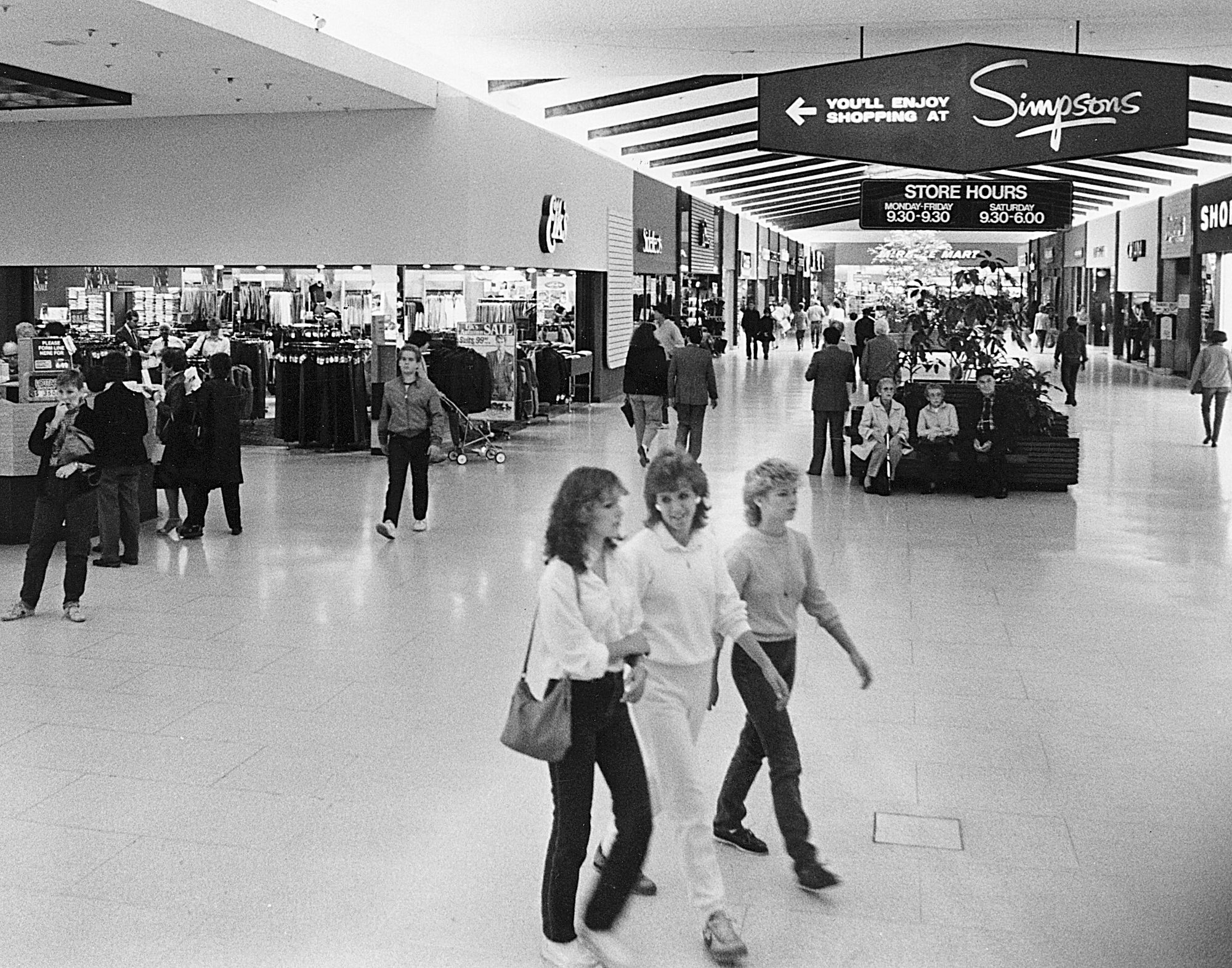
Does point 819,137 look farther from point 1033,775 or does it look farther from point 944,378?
point 1033,775

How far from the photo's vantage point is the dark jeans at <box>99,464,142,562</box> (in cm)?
954

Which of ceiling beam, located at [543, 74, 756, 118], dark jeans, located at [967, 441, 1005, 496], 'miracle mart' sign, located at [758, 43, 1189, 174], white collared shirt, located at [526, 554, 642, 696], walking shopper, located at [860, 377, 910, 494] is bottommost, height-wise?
dark jeans, located at [967, 441, 1005, 496]

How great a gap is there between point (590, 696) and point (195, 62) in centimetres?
1048

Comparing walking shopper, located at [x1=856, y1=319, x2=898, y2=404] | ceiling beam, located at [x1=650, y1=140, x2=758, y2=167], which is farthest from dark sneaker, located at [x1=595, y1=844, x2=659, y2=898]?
ceiling beam, located at [x1=650, y1=140, x2=758, y2=167]

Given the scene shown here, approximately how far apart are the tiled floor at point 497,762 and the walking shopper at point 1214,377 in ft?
21.7

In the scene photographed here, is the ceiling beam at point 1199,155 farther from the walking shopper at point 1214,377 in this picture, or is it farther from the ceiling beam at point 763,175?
the walking shopper at point 1214,377

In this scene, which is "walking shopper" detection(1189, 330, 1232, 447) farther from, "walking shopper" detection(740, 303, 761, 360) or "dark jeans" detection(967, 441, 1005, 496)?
"walking shopper" detection(740, 303, 761, 360)

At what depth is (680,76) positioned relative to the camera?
17.0 m

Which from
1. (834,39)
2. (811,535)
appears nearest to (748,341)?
(834,39)

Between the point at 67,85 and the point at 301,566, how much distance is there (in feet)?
18.0

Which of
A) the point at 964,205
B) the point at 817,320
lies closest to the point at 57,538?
the point at 964,205

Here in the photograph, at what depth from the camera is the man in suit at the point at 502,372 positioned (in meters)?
16.9

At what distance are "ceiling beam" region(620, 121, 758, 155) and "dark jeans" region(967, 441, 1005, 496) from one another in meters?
9.66

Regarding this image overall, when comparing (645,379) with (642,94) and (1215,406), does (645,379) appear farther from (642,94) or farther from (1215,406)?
(1215,406)
